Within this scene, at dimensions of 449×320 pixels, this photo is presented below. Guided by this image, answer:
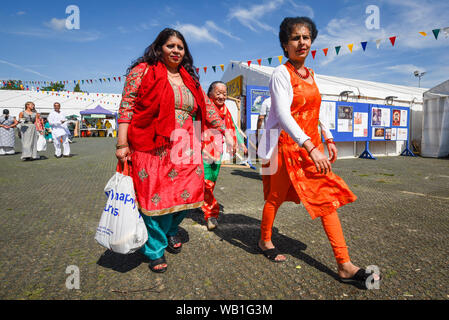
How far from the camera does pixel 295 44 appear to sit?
6.27 ft

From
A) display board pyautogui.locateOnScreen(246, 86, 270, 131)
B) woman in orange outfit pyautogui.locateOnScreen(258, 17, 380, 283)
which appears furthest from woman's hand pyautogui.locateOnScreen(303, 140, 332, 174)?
A: display board pyautogui.locateOnScreen(246, 86, 270, 131)

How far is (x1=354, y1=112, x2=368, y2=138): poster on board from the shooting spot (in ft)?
33.4

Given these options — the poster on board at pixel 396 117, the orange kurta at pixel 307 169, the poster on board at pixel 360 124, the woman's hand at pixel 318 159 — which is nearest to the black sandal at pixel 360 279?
the orange kurta at pixel 307 169

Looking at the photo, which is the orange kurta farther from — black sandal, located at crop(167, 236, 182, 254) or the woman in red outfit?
black sandal, located at crop(167, 236, 182, 254)

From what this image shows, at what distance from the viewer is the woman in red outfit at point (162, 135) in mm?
1878

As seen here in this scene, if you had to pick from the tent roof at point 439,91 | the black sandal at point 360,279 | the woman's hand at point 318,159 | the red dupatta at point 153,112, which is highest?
the tent roof at point 439,91

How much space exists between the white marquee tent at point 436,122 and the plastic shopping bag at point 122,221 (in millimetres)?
12751

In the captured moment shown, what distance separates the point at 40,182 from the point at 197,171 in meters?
4.80

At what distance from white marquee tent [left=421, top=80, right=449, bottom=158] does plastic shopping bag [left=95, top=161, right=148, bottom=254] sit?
12.8m

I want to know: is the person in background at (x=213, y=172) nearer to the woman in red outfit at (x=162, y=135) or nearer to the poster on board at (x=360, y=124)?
the woman in red outfit at (x=162, y=135)

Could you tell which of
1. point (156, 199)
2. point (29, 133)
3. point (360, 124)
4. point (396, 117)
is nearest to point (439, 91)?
point (396, 117)
